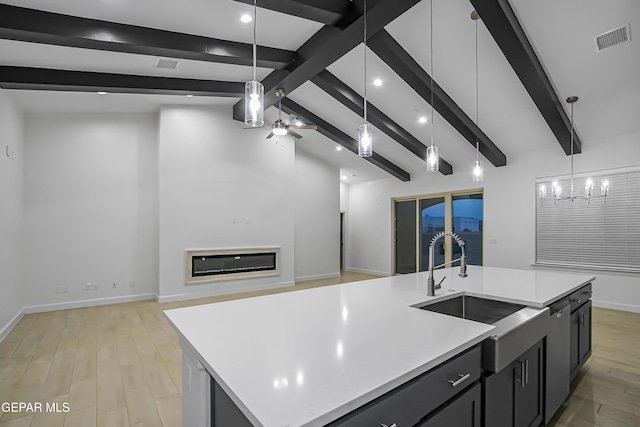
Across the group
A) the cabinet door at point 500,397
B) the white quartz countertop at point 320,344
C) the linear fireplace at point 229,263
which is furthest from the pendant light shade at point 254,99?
the linear fireplace at point 229,263

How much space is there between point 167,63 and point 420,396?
4.80m

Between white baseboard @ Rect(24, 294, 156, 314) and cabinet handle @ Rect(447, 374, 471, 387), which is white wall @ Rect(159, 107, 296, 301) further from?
cabinet handle @ Rect(447, 374, 471, 387)

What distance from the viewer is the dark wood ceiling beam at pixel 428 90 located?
3994 mm

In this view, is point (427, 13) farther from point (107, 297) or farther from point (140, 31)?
point (107, 297)

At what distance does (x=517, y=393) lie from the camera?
169 centimetres

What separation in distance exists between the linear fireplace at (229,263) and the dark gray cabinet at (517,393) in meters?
5.46

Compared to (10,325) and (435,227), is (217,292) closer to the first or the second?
(10,325)

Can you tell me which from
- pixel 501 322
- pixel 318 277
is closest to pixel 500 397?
pixel 501 322

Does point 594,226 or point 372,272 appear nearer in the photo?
point 594,226

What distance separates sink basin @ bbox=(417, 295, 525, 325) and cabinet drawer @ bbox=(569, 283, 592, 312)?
2.31ft

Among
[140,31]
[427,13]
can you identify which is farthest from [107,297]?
[427,13]

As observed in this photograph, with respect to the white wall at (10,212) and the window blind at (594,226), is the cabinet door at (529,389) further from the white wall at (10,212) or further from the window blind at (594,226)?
the white wall at (10,212)

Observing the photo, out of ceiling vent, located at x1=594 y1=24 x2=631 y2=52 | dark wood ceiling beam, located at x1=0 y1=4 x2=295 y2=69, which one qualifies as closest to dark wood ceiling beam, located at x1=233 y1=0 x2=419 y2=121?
dark wood ceiling beam, located at x1=0 y1=4 x2=295 y2=69

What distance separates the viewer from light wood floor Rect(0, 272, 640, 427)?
233 centimetres
